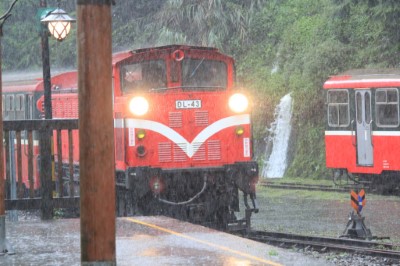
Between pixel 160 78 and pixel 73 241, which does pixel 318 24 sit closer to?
pixel 160 78

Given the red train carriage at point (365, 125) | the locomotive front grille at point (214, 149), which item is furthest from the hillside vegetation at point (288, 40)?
the locomotive front grille at point (214, 149)

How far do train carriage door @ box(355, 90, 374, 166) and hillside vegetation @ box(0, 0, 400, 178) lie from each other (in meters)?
2.10

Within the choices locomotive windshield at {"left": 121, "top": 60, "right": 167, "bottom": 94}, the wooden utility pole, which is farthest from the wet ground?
the wooden utility pole

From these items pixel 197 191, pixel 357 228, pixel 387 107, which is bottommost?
pixel 357 228

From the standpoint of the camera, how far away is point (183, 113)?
15.9 meters

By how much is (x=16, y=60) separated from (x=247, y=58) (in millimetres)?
16441

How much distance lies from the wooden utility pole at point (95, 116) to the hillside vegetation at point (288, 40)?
66.4ft

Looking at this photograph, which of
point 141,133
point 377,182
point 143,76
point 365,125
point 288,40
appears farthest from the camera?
point 288,40

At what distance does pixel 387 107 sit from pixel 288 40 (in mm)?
9401

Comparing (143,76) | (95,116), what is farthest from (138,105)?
(95,116)

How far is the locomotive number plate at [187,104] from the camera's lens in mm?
15875

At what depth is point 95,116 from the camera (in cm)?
497

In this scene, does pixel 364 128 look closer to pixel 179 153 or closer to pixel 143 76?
pixel 179 153

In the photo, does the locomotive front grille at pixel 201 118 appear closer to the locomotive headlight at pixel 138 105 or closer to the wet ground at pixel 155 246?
the locomotive headlight at pixel 138 105
